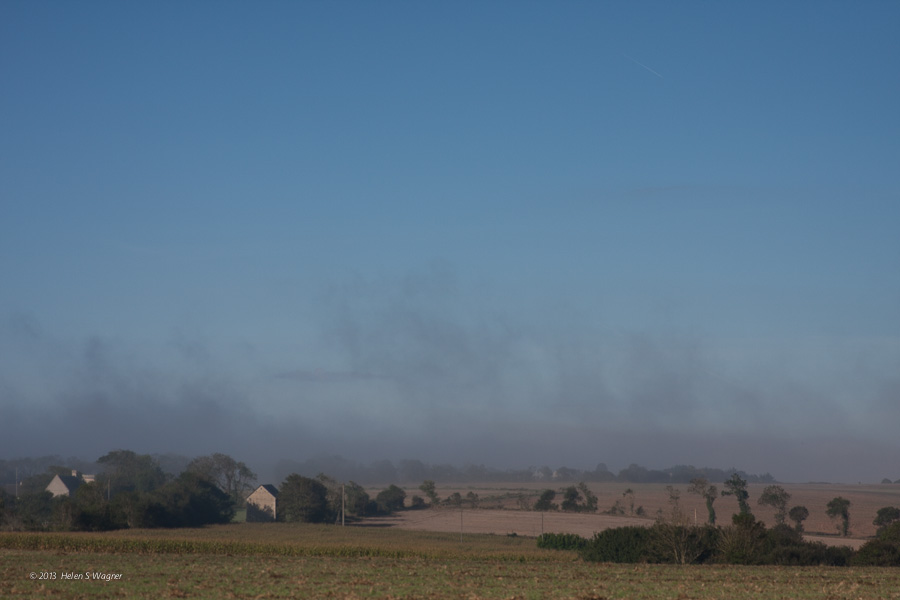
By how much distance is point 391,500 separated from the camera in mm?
123000

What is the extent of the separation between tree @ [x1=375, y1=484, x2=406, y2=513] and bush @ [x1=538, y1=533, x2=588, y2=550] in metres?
57.4

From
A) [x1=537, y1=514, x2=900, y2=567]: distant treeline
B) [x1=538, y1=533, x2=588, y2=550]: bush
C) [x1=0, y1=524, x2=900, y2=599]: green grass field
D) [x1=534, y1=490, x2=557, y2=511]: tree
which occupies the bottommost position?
[x1=534, y1=490, x2=557, y2=511]: tree

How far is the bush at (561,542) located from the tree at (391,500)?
57369 mm

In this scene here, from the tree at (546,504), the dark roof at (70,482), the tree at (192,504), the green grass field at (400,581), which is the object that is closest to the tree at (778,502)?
the tree at (546,504)

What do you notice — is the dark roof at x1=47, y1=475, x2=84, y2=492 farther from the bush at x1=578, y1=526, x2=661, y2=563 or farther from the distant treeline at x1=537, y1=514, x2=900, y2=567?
the distant treeline at x1=537, y1=514, x2=900, y2=567

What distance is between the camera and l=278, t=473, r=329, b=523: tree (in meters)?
100

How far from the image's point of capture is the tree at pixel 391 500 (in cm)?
11806

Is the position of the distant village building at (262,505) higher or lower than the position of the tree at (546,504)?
higher

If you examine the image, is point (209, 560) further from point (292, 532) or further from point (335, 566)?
point (292, 532)

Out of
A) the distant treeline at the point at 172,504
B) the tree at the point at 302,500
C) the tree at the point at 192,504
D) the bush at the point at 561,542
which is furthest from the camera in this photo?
the tree at the point at 302,500

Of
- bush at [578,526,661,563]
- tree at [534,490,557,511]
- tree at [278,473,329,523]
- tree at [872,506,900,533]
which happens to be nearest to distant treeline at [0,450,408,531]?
tree at [278,473,329,523]

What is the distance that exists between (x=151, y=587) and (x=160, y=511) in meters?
65.5

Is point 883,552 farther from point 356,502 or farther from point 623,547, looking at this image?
point 356,502

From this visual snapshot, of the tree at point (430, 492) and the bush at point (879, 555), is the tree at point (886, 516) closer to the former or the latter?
the bush at point (879, 555)
